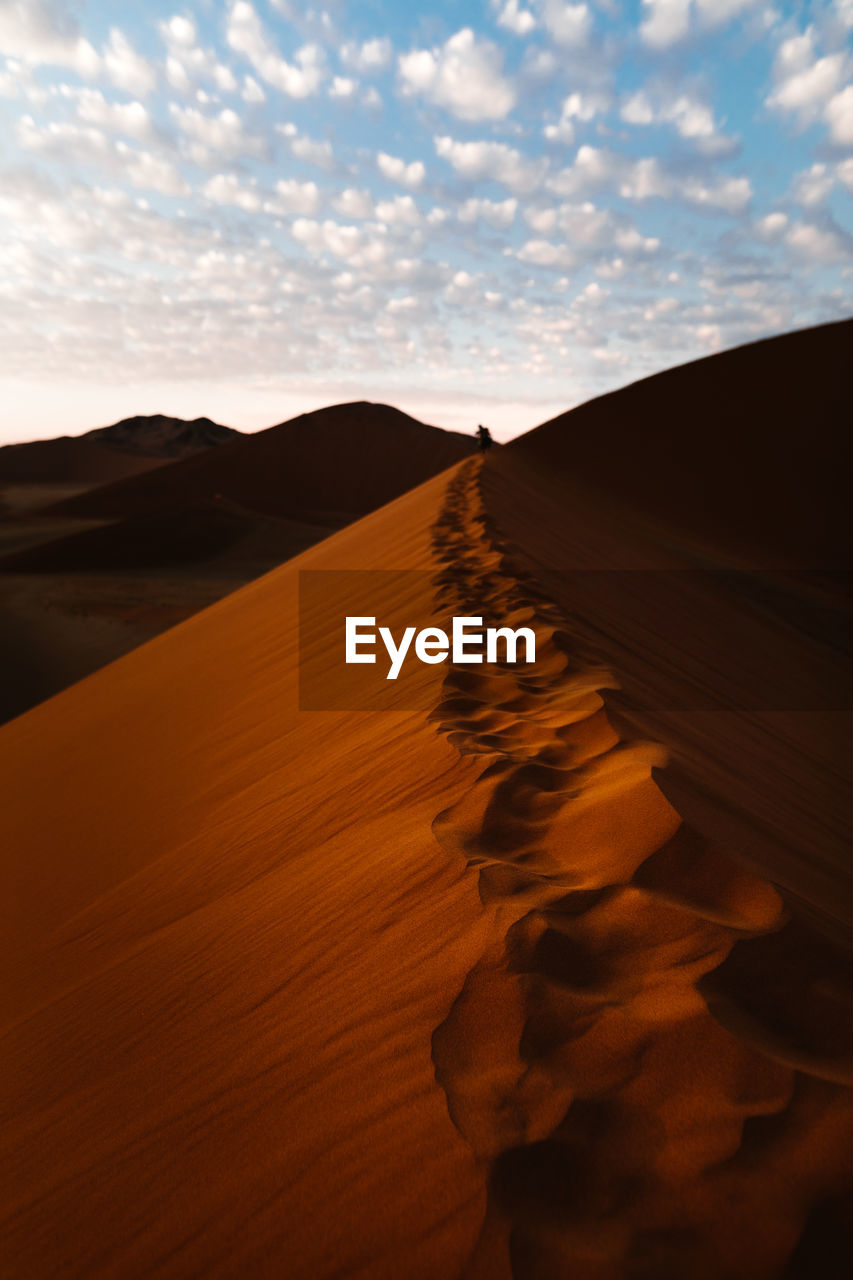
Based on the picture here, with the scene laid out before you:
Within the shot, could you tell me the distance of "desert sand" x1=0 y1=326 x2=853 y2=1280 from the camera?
1.13 meters

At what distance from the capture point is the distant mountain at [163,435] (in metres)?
94.3

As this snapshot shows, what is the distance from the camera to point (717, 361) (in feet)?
61.9

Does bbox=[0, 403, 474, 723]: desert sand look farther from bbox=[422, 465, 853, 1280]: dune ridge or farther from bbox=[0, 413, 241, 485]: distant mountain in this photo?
bbox=[422, 465, 853, 1280]: dune ridge

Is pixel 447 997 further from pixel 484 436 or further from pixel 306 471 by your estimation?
pixel 306 471

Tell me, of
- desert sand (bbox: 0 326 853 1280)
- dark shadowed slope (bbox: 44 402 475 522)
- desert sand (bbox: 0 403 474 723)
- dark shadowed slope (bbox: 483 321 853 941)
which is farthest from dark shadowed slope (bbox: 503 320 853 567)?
dark shadowed slope (bbox: 44 402 475 522)

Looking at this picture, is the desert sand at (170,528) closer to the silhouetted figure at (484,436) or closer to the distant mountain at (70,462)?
the distant mountain at (70,462)

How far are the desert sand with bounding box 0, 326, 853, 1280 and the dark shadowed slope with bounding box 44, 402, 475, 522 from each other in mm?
30500

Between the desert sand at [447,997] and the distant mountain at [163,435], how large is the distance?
3519 inches

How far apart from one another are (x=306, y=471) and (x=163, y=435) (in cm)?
6966

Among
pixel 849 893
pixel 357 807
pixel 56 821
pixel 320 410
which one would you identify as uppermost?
pixel 320 410

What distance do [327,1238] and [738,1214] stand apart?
597mm

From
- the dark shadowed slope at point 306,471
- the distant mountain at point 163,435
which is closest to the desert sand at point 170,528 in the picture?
the dark shadowed slope at point 306,471

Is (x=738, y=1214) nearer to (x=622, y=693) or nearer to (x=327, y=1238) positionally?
(x=327, y=1238)

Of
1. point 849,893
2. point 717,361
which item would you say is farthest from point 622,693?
point 717,361
